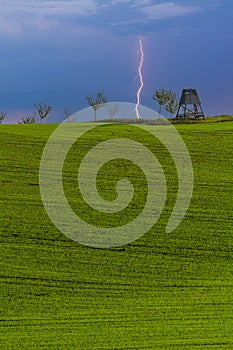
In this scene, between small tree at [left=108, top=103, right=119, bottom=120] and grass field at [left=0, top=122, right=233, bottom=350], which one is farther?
small tree at [left=108, top=103, right=119, bottom=120]

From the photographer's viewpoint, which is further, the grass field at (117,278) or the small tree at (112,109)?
the small tree at (112,109)

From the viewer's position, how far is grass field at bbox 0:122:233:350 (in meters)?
9.23

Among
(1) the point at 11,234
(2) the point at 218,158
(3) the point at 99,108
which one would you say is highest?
(3) the point at 99,108

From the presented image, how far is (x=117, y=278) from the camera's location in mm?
11812

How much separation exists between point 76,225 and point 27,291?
2.69 meters

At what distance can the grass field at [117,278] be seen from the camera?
363 inches

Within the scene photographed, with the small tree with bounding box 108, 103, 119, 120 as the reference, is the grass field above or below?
below

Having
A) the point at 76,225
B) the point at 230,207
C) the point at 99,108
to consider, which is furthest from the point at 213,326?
the point at 99,108

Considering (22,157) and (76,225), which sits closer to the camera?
(76,225)

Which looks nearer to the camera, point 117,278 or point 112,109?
point 117,278

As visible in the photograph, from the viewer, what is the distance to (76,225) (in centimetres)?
1370

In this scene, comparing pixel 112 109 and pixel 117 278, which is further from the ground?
pixel 112 109

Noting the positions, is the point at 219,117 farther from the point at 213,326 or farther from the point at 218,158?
the point at 213,326

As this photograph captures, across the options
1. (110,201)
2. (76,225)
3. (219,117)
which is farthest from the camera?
(219,117)
